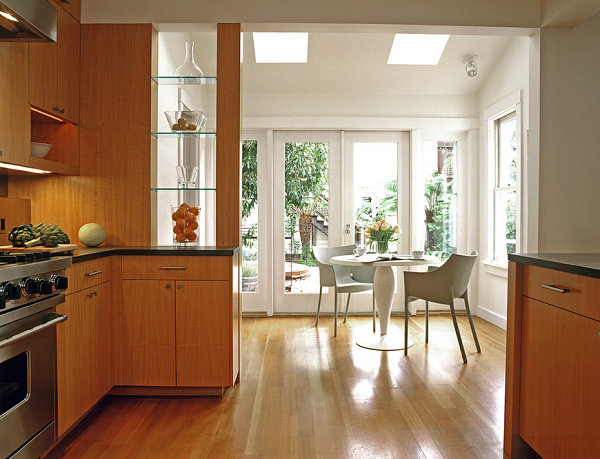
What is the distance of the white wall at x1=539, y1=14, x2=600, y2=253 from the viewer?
265cm

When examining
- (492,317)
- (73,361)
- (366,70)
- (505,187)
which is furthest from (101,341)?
(505,187)

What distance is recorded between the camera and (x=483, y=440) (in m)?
2.11

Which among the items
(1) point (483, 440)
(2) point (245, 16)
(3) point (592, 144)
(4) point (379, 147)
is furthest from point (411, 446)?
(4) point (379, 147)

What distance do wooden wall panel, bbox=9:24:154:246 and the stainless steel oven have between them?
1016 millimetres

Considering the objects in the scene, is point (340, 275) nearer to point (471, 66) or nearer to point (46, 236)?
point (471, 66)

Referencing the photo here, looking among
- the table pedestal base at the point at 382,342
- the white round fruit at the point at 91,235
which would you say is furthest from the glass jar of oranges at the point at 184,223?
the table pedestal base at the point at 382,342

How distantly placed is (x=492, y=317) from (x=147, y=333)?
11.5 feet

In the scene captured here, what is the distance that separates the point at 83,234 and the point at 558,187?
2897 mm

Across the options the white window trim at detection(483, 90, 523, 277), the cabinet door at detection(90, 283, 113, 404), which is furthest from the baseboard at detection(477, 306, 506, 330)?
the cabinet door at detection(90, 283, 113, 404)

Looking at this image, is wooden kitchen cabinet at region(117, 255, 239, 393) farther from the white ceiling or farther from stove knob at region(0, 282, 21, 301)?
the white ceiling

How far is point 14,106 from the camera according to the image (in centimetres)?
224

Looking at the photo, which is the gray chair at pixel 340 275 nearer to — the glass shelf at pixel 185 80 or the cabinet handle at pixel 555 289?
the glass shelf at pixel 185 80

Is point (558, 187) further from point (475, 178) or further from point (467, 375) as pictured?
point (475, 178)

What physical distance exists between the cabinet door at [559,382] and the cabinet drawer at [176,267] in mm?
1593
